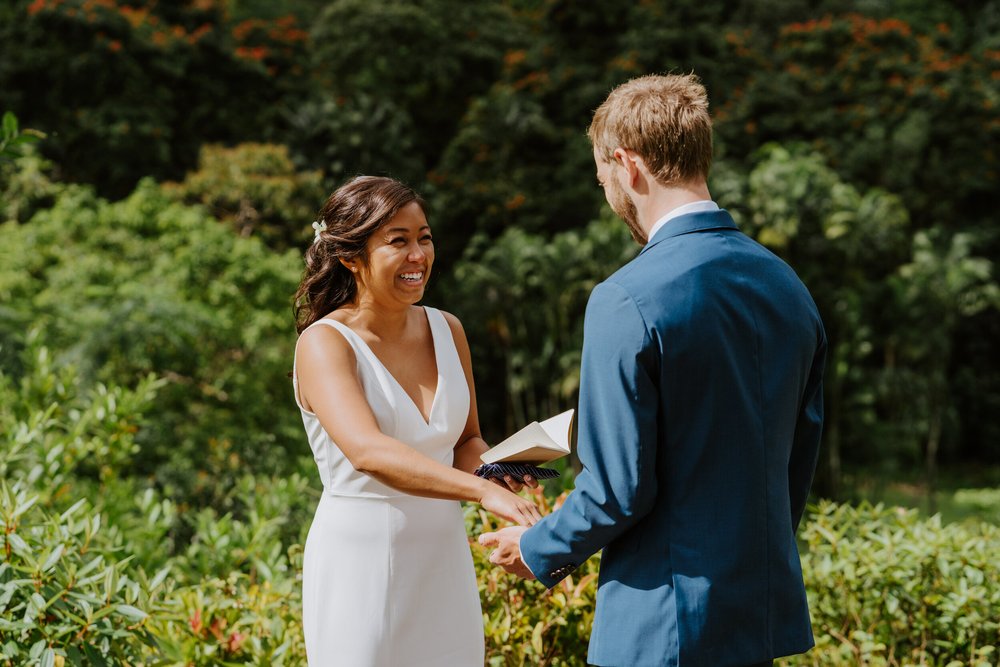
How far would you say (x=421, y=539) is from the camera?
2240 millimetres

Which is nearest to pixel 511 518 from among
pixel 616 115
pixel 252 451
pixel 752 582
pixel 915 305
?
pixel 752 582

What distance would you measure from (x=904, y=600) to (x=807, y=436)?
177 cm

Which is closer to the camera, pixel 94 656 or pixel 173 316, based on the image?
pixel 94 656

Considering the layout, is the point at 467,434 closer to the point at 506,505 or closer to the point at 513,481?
the point at 513,481

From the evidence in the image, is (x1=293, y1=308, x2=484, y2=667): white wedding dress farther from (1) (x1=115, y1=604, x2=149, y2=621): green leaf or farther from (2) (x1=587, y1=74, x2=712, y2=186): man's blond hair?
(2) (x1=587, y1=74, x2=712, y2=186): man's blond hair

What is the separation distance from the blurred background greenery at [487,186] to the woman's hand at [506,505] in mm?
4559

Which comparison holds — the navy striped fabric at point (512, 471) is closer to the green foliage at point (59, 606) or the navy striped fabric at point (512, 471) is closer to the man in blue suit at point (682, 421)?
the man in blue suit at point (682, 421)

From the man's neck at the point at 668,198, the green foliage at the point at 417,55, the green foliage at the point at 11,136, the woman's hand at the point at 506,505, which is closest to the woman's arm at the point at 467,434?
the woman's hand at the point at 506,505

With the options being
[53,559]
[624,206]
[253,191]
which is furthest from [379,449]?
[253,191]

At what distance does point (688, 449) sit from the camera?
66.4 inches

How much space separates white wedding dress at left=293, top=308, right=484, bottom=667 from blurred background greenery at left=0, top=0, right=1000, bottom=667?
4.18m

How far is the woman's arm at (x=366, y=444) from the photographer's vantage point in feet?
6.64

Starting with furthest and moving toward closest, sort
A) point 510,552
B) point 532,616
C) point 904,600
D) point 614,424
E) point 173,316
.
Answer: point 173,316
point 904,600
point 532,616
point 510,552
point 614,424

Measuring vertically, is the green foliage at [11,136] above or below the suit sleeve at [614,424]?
above
